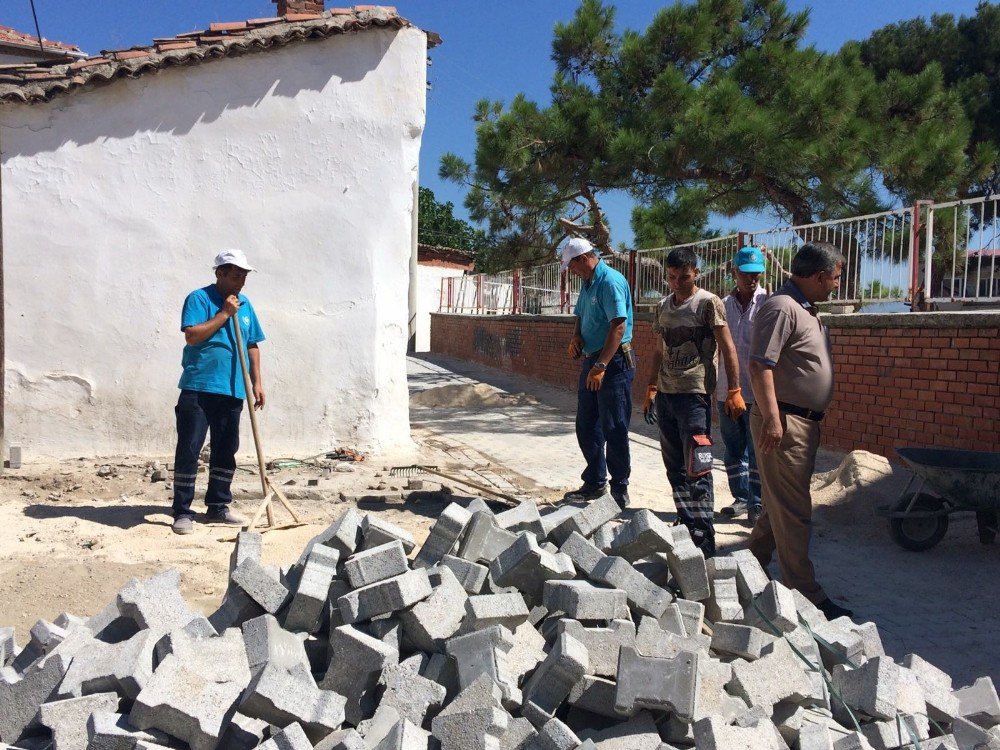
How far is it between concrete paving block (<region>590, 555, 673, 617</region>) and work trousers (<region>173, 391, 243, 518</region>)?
315 cm

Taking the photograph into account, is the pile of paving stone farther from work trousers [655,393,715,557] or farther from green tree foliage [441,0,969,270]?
green tree foliage [441,0,969,270]

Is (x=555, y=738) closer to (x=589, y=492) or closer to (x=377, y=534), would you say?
(x=377, y=534)

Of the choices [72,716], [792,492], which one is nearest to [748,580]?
[792,492]

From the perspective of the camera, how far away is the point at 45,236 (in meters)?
7.41

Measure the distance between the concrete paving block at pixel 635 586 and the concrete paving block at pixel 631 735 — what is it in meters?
0.66

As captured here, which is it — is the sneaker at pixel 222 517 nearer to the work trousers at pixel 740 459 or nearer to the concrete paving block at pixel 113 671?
the concrete paving block at pixel 113 671

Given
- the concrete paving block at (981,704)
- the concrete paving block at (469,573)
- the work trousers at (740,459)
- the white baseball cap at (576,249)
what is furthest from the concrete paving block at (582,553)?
the white baseball cap at (576,249)

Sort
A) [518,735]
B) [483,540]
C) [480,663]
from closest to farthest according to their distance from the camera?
[518,735] → [480,663] → [483,540]

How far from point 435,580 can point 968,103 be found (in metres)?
19.1

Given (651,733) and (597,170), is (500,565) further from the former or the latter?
(597,170)

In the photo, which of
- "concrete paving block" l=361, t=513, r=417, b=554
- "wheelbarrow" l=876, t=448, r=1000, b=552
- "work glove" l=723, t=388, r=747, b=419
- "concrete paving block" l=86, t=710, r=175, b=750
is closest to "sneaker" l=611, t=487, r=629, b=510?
"work glove" l=723, t=388, r=747, b=419

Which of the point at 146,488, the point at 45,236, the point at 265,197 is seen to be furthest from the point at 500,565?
the point at 45,236

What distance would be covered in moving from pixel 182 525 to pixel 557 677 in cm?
345

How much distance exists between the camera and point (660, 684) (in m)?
2.71
